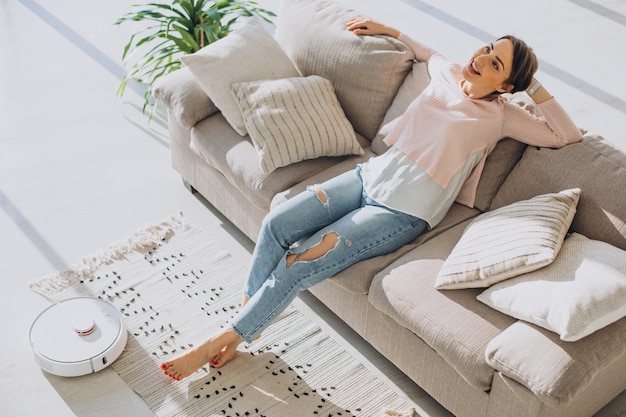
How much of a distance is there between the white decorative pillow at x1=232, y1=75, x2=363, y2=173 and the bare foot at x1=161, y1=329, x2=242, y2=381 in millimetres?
656

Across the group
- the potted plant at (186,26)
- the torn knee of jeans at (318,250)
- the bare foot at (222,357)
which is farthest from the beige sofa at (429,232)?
the potted plant at (186,26)

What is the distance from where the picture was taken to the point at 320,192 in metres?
2.88

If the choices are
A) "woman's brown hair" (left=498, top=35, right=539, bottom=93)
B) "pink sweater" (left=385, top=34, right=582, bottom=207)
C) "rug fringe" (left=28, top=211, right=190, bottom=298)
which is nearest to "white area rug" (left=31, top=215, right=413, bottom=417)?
"rug fringe" (left=28, top=211, right=190, bottom=298)

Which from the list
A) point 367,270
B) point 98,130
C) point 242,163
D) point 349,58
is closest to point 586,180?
point 367,270

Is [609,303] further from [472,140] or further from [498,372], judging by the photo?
[472,140]

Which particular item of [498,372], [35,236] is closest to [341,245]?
[498,372]

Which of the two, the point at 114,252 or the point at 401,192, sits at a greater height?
the point at 401,192

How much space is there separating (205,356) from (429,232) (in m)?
0.87

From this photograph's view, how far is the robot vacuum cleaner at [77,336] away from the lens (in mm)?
2745

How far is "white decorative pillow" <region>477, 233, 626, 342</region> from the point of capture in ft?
7.38

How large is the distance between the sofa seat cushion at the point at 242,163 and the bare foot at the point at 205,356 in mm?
555

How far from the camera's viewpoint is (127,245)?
11.0ft

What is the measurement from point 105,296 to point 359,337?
98 cm

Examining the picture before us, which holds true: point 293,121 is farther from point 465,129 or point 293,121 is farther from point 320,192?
point 465,129
